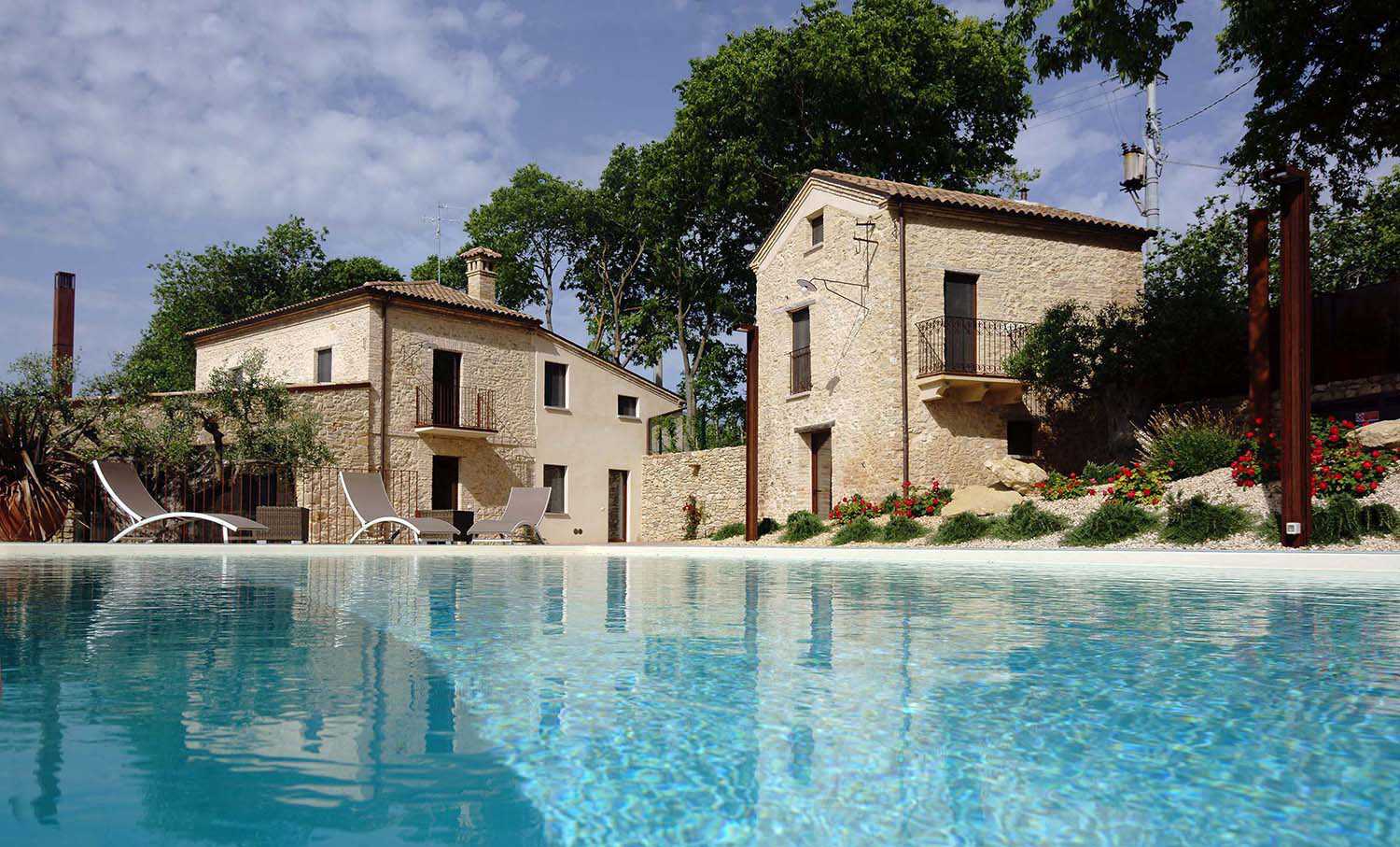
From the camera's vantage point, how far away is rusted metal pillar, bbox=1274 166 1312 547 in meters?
9.27

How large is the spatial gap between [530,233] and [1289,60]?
84.4 ft

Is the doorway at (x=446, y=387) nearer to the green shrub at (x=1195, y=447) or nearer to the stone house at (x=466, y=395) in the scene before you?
the stone house at (x=466, y=395)

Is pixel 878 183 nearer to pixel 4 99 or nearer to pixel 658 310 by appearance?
pixel 658 310

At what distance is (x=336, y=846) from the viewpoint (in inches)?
69.5

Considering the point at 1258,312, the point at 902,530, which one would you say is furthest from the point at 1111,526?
the point at 902,530

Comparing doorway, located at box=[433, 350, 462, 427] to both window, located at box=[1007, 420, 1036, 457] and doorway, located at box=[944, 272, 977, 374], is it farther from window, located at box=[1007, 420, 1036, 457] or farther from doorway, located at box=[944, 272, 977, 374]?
window, located at box=[1007, 420, 1036, 457]

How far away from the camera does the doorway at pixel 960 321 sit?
18438 mm

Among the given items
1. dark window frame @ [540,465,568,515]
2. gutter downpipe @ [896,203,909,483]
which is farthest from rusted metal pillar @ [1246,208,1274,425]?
dark window frame @ [540,465,568,515]

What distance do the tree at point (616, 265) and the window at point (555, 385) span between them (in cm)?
735

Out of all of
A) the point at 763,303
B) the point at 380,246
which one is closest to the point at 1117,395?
the point at 763,303

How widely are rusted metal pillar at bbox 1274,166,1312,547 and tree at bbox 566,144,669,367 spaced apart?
23.6 metres

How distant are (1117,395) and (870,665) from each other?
15344 mm

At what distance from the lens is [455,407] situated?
22578 mm

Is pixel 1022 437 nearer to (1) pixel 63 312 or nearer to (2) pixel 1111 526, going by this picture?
(2) pixel 1111 526
